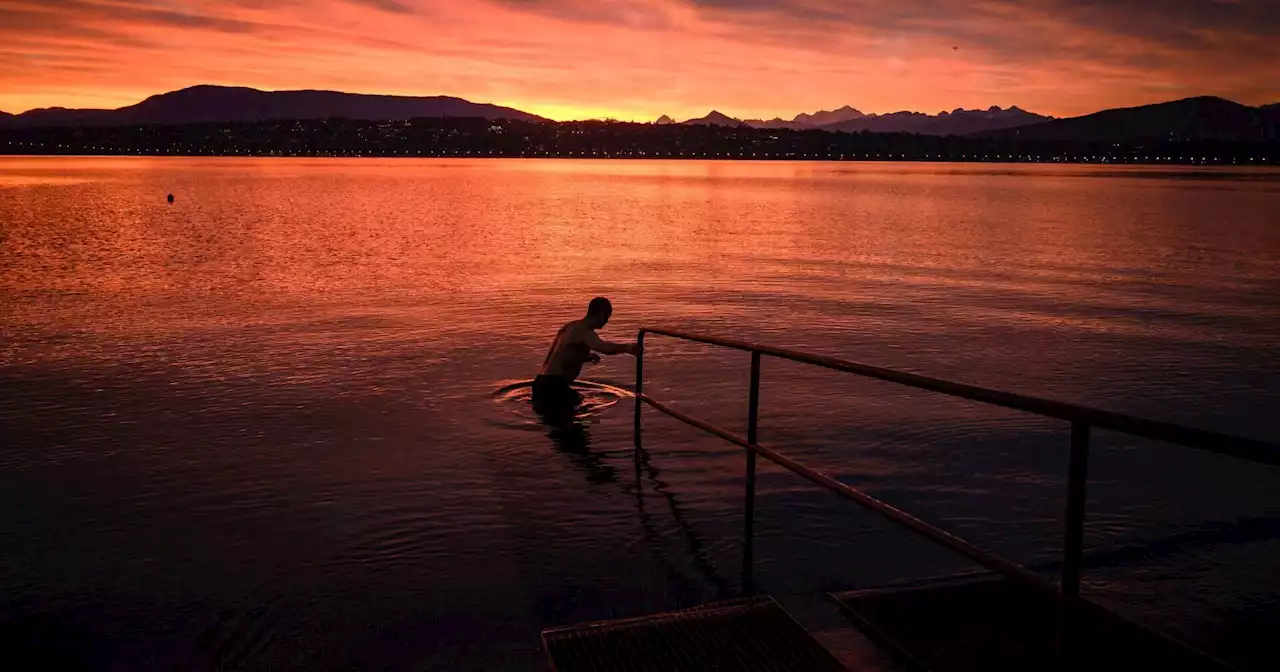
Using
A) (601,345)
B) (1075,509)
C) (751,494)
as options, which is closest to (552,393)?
(601,345)

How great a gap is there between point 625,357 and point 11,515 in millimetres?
8957

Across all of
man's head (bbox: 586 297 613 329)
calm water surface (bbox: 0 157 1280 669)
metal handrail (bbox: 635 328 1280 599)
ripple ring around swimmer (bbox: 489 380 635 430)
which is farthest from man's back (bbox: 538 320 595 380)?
metal handrail (bbox: 635 328 1280 599)

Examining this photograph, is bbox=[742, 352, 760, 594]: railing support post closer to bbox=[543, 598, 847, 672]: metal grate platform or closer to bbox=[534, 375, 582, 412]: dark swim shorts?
bbox=[543, 598, 847, 672]: metal grate platform

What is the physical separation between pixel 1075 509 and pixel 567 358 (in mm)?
7773

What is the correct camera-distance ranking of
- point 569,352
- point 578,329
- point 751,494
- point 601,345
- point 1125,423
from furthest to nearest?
1. point 569,352
2. point 578,329
3. point 601,345
4. point 751,494
5. point 1125,423

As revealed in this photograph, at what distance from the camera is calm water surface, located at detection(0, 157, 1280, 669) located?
5.77 metres

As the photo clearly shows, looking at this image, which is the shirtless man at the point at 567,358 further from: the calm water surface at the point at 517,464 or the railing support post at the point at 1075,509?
the railing support post at the point at 1075,509

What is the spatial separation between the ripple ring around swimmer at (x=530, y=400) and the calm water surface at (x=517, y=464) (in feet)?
0.26

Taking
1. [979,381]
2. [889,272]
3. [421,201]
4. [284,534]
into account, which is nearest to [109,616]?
[284,534]

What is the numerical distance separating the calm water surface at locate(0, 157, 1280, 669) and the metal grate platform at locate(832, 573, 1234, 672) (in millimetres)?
735

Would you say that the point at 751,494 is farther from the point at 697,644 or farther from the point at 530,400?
the point at 530,400

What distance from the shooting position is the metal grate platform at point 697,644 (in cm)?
442

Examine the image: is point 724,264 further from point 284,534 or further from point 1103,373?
point 284,534

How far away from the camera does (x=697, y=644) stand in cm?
462
